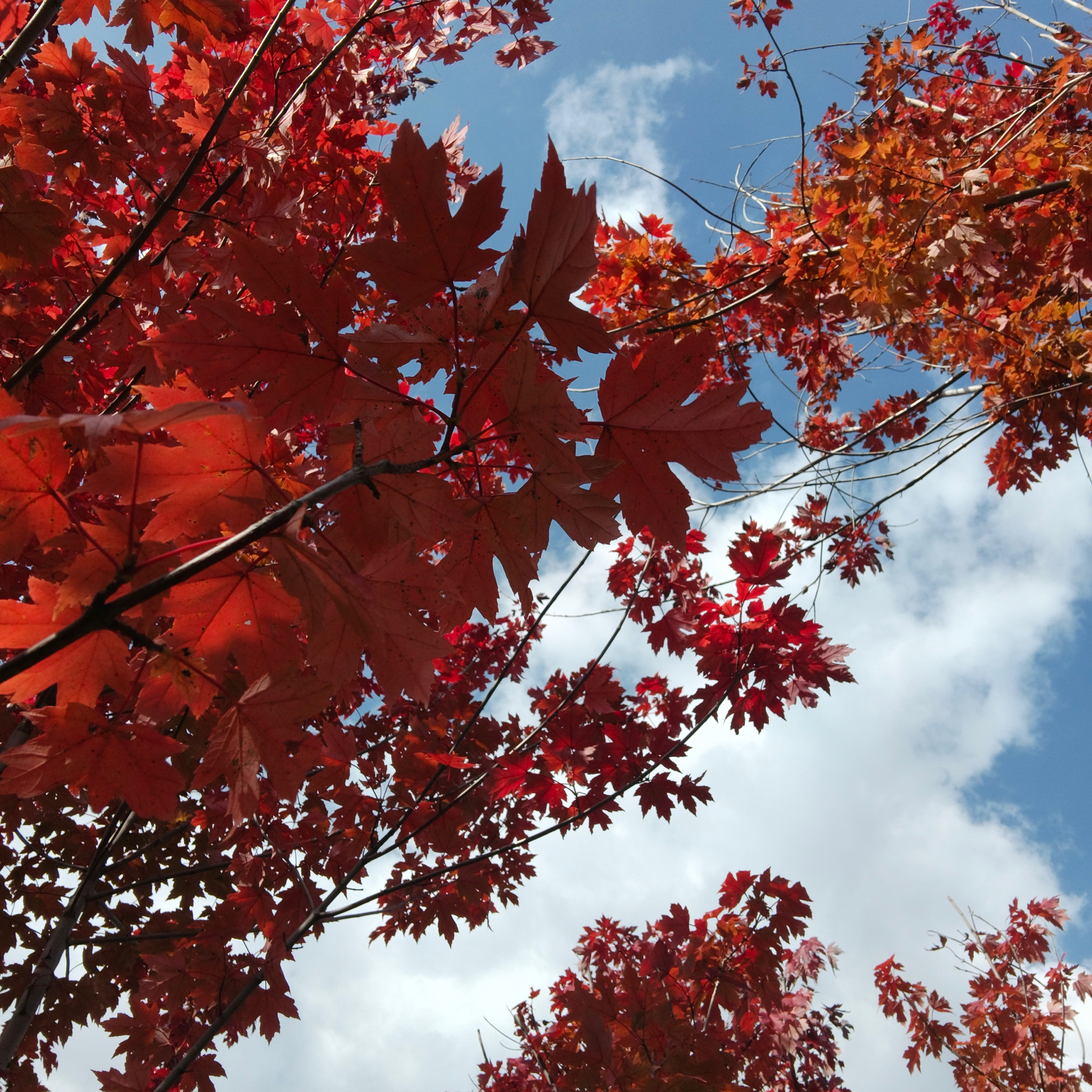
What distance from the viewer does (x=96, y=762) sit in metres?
0.98

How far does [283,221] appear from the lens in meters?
2.44

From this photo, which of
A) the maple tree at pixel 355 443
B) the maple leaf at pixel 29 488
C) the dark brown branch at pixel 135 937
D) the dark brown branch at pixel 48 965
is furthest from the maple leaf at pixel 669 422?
the dark brown branch at pixel 135 937

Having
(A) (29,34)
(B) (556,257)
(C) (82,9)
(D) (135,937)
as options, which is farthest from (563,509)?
(D) (135,937)

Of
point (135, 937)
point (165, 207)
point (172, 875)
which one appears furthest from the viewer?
point (172, 875)

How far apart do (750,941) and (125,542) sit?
11.8 feet

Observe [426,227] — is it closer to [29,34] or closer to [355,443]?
[355,443]

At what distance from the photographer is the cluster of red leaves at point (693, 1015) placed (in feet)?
8.28

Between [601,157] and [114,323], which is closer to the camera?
[114,323]

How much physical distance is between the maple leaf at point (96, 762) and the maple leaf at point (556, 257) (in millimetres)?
813

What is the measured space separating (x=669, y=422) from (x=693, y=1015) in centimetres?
348

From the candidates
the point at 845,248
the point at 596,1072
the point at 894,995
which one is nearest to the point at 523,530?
the point at 596,1072

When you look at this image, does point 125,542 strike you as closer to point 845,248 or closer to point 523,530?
point 523,530

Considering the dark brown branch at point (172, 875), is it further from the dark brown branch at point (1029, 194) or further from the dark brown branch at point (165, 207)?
the dark brown branch at point (1029, 194)

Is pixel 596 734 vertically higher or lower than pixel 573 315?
higher
